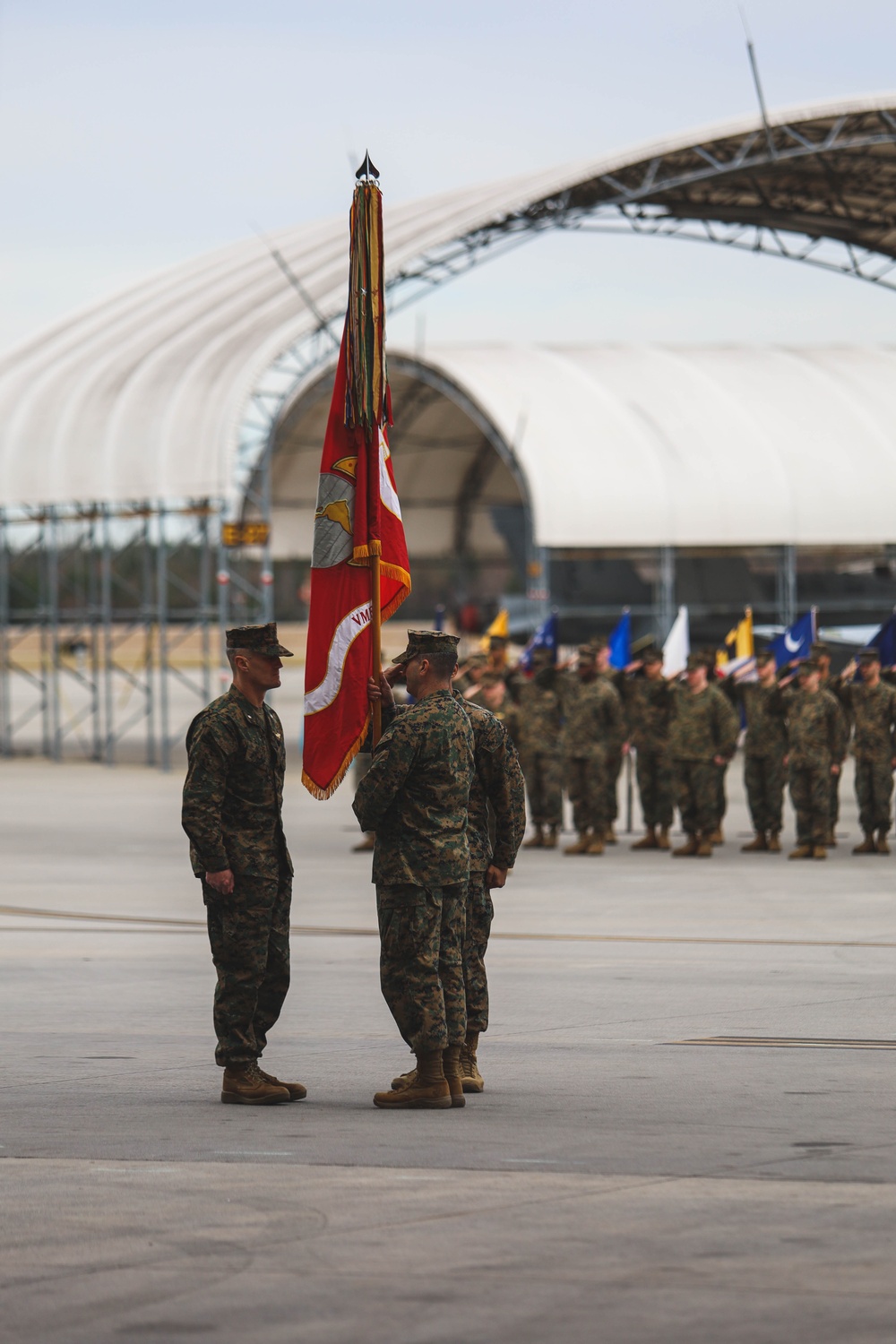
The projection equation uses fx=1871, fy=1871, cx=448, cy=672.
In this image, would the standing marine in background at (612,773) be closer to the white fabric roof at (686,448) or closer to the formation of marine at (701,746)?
the formation of marine at (701,746)

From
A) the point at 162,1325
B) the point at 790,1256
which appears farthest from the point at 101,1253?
the point at 790,1256

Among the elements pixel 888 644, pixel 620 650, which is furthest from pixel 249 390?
pixel 888 644

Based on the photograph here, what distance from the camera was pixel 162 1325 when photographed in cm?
427

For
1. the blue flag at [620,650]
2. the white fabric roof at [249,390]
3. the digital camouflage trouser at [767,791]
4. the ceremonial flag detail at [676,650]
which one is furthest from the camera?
the white fabric roof at [249,390]

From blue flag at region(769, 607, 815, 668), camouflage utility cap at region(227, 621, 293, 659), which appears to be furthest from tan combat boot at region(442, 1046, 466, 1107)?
blue flag at region(769, 607, 815, 668)

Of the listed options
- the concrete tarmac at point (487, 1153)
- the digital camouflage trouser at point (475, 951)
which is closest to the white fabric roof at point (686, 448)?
the concrete tarmac at point (487, 1153)

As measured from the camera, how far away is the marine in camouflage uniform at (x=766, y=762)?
689 inches

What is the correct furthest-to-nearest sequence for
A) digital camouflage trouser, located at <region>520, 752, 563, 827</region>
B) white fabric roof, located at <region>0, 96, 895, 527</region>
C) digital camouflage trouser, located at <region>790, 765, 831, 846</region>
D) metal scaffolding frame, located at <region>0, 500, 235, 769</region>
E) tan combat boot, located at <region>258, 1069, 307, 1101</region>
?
metal scaffolding frame, located at <region>0, 500, 235, 769</region>, white fabric roof, located at <region>0, 96, 895, 527</region>, digital camouflage trouser, located at <region>520, 752, 563, 827</region>, digital camouflage trouser, located at <region>790, 765, 831, 846</region>, tan combat boot, located at <region>258, 1069, 307, 1101</region>

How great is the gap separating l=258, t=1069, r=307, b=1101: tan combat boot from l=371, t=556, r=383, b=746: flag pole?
1281mm

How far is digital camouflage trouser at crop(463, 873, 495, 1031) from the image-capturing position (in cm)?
706

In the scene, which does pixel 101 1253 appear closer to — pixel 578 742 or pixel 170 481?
pixel 578 742

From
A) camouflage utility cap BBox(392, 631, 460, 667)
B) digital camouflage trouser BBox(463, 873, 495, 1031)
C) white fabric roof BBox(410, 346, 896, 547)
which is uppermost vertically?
white fabric roof BBox(410, 346, 896, 547)

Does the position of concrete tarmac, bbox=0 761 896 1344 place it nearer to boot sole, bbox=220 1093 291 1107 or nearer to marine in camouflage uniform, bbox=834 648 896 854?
boot sole, bbox=220 1093 291 1107

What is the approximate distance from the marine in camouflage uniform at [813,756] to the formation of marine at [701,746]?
0.01 m
